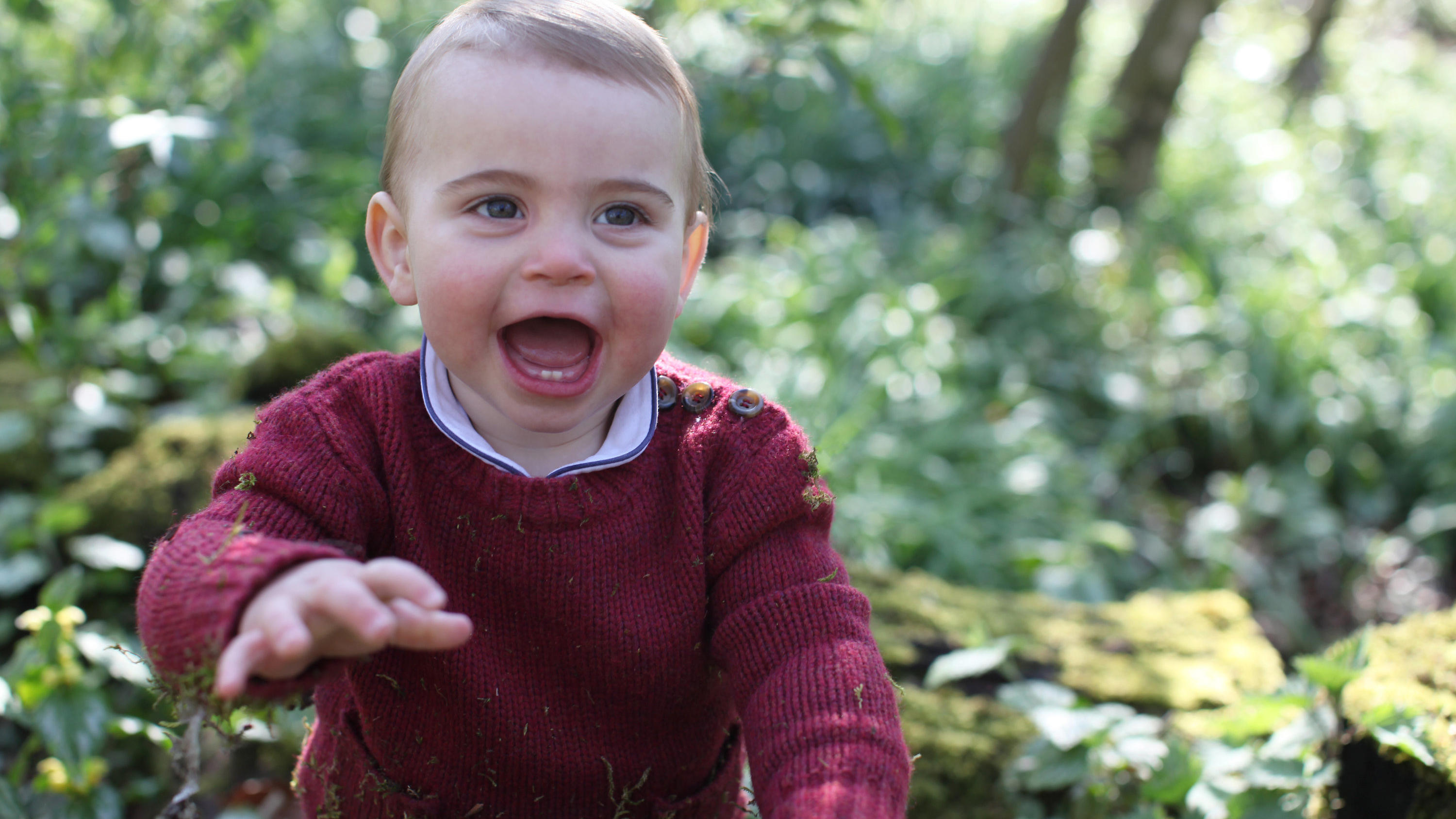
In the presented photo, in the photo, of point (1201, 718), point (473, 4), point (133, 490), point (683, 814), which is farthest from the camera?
point (133, 490)

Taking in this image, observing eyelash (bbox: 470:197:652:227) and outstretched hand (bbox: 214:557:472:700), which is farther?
eyelash (bbox: 470:197:652:227)

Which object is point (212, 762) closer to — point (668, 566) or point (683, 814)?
point (683, 814)

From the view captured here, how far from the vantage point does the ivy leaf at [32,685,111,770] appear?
6.53 ft

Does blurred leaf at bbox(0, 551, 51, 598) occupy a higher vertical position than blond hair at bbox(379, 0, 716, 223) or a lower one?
lower

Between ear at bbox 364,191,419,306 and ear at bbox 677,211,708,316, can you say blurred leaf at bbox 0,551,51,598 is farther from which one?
ear at bbox 677,211,708,316

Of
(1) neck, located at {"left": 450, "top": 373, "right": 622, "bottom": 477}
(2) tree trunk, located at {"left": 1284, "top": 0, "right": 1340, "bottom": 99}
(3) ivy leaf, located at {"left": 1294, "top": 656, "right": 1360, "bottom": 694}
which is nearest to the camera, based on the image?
(1) neck, located at {"left": 450, "top": 373, "right": 622, "bottom": 477}

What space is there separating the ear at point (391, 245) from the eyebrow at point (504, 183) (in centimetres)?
15

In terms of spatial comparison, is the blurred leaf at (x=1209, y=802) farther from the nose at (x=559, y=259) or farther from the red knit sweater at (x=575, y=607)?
the nose at (x=559, y=259)

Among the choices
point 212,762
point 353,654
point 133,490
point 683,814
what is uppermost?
point 353,654

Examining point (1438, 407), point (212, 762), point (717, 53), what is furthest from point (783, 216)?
point (212, 762)

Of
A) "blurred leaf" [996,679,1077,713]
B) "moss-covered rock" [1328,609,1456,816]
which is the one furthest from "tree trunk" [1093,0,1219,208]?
"blurred leaf" [996,679,1077,713]

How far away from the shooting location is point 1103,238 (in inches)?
219

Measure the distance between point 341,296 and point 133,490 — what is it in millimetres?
1396

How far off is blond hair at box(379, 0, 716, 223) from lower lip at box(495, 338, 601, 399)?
0.26 metres
